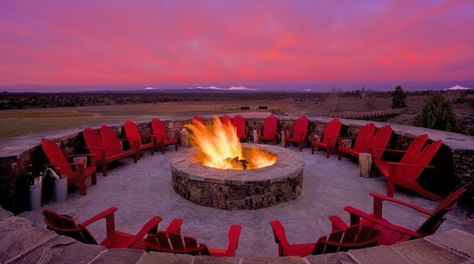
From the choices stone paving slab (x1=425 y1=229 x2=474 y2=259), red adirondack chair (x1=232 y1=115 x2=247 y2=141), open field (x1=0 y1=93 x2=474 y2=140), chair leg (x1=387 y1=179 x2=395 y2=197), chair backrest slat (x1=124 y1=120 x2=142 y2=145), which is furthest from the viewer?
open field (x1=0 y1=93 x2=474 y2=140)

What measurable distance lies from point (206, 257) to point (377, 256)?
128 centimetres

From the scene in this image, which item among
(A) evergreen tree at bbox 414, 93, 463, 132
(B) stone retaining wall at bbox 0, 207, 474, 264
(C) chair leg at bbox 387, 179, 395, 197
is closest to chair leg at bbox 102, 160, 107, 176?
(B) stone retaining wall at bbox 0, 207, 474, 264

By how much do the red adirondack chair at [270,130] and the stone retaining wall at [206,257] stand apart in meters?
7.61

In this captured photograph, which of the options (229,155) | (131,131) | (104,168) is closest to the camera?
(104,168)

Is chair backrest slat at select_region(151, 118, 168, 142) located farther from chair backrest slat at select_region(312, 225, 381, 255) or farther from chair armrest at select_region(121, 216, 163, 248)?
chair backrest slat at select_region(312, 225, 381, 255)

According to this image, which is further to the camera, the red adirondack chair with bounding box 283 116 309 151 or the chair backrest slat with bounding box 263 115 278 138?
the chair backrest slat with bounding box 263 115 278 138

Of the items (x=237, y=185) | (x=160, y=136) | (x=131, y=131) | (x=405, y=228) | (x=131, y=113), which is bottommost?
(x=131, y=113)

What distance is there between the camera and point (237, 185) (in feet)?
16.6

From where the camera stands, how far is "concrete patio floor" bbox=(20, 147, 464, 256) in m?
4.19

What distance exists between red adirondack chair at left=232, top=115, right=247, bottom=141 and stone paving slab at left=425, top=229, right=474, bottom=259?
26.0ft

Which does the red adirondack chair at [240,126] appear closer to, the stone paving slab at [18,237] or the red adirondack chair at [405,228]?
the red adirondack chair at [405,228]

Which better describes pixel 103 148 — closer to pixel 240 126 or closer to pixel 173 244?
pixel 240 126

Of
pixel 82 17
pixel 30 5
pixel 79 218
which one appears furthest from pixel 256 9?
pixel 79 218

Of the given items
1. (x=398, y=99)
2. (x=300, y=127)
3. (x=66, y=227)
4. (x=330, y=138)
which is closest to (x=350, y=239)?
(x=66, y=227)
